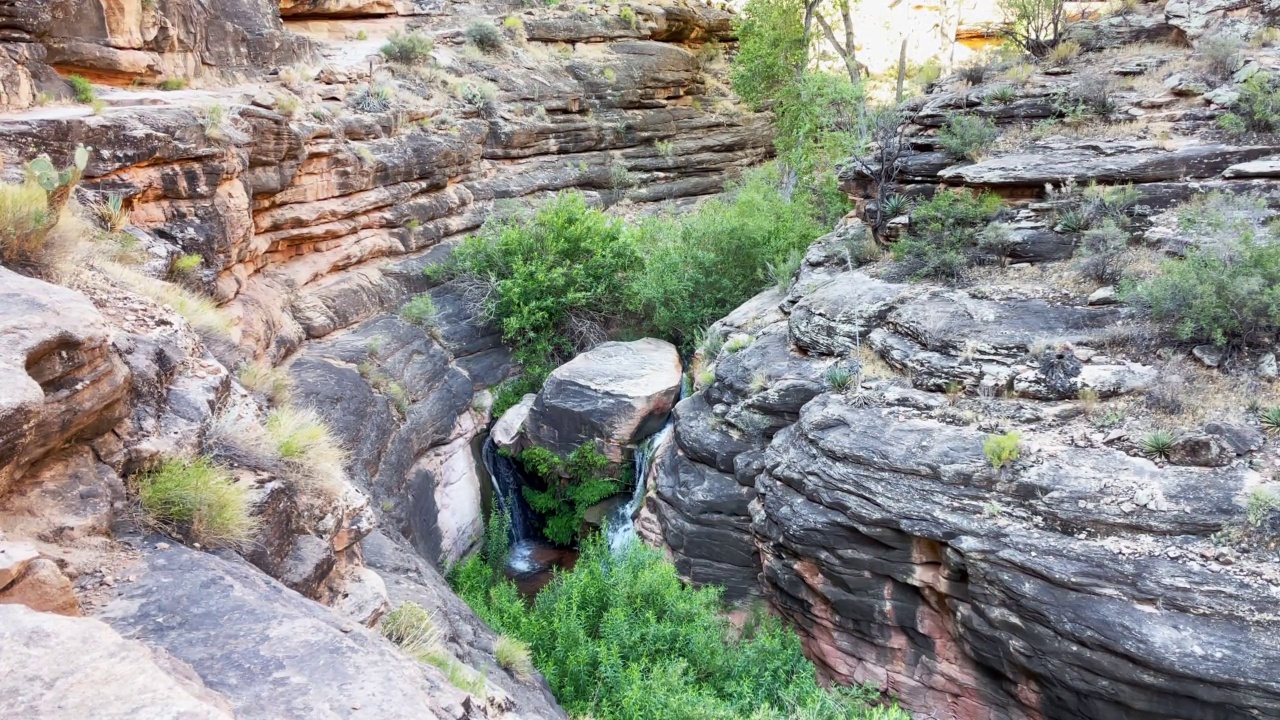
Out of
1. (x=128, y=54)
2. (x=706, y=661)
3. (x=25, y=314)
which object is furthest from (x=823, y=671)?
(x=128, y=54)

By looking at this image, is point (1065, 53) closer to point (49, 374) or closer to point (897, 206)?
point (897, 206)

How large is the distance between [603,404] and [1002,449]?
8.11 m

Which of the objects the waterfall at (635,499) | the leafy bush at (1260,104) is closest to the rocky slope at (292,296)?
the waterfall at (635,499)

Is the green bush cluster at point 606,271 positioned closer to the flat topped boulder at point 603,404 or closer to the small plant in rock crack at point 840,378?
the flat topped boulder at point 603,404

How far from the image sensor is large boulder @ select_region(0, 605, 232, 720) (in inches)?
101

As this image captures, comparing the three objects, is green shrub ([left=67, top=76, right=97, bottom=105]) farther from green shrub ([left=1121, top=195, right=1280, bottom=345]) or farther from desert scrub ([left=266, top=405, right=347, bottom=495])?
green shrub ([left=1121, top=195, right=1280, bottom=345])

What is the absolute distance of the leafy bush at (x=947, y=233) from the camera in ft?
35.7

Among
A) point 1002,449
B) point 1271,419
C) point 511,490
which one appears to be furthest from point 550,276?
point 1271,419

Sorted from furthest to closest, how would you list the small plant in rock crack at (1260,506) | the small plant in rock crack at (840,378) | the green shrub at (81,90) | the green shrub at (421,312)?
the green shrub at (421,312), the green shrub at (81,90), the small plant in rock crack at (840,378), the small plant in rock crack at (1260,506)

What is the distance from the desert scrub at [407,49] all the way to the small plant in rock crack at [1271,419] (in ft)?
64.8

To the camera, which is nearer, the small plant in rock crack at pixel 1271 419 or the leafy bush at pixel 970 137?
the small plant in rock crack at pixel 1271 419

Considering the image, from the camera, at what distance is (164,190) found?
392 inches

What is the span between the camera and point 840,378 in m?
9.80

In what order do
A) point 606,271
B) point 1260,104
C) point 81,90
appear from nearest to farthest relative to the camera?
point 1260,104 < point 81,90 < point 606,271
